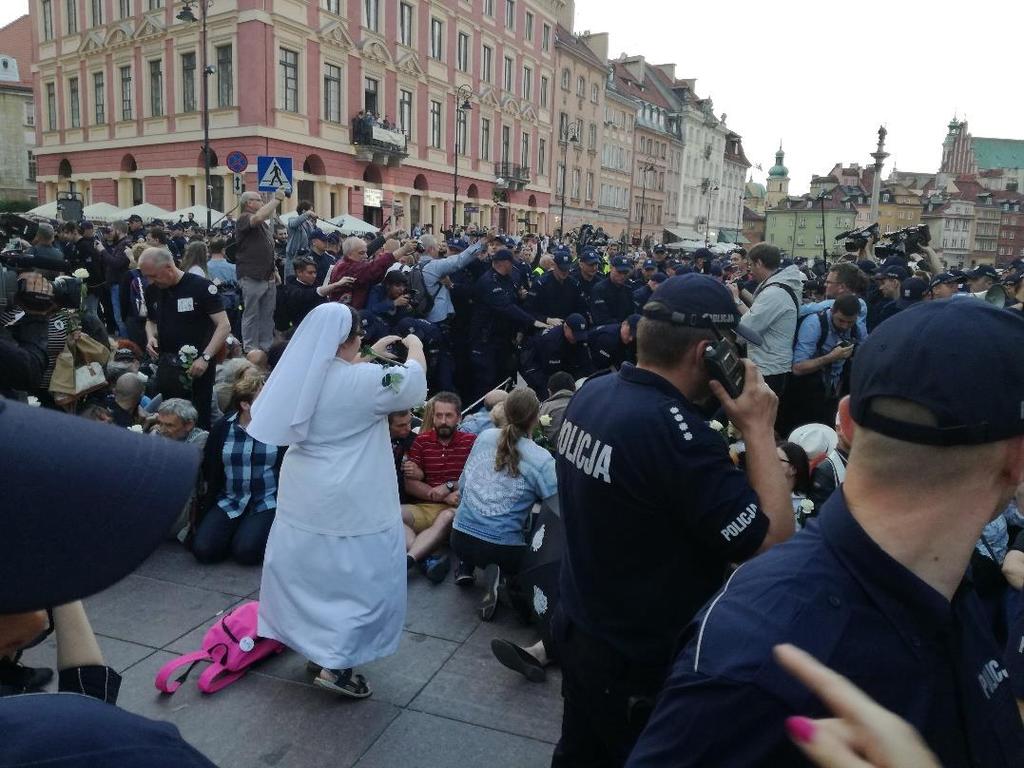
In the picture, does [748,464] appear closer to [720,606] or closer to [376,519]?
[720,606]

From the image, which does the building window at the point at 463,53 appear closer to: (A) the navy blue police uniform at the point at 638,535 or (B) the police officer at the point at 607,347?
(B) the police officer at the point at 607,347

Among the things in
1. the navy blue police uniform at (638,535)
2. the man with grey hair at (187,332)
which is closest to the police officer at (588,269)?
the man with grey hair at (187,332)

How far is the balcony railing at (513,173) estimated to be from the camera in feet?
150

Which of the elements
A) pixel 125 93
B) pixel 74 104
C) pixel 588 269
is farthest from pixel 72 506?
pixel 74 104

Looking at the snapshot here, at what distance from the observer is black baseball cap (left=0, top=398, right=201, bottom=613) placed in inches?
34.1

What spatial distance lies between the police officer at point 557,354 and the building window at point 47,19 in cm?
4240

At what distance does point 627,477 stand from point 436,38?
136 ft

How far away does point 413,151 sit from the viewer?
3834 centimetres

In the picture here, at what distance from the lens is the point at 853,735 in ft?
2.80

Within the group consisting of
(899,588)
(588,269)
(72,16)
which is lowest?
(899,588)

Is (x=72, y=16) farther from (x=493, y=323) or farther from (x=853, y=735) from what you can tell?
(x=853, y=735)

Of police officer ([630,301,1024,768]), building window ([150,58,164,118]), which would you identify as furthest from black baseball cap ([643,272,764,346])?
building window ([150,58,164,118])

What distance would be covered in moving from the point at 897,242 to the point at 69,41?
136 ft

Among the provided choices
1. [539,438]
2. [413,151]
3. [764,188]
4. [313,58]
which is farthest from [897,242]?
[764,188]
